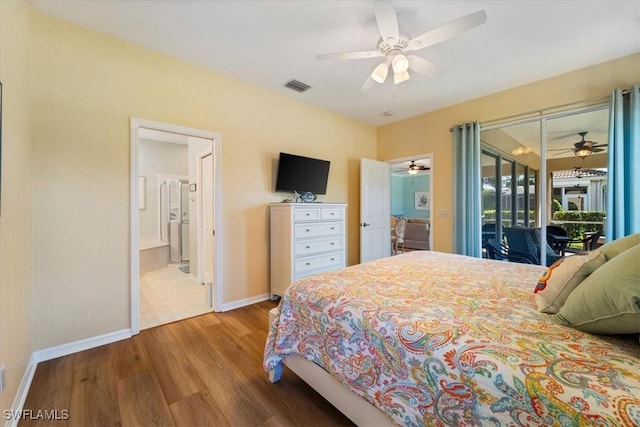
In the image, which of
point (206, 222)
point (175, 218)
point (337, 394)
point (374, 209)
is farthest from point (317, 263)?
point (175, 218)

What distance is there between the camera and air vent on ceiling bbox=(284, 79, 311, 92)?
323 cm

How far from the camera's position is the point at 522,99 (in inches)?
130

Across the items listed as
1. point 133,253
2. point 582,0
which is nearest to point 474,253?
point 582,0

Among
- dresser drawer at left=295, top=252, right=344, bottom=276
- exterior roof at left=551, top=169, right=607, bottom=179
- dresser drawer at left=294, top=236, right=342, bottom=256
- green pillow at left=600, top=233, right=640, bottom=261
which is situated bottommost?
dresser drawer at left=295, top=252, right=344, bottom=276

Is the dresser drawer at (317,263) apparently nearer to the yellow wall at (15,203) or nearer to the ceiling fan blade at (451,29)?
the yellow wall at (15,203)

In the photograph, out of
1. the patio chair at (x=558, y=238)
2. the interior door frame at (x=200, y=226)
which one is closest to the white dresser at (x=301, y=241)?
the interior door frame at (x=200, y=226)

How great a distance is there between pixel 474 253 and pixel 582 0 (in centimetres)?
270

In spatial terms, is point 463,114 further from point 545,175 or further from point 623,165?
point 623,165

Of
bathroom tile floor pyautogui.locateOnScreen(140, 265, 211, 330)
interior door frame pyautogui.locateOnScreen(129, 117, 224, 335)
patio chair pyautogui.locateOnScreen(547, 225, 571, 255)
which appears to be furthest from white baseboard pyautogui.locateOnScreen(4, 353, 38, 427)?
patio chair pyautogui.locateOnScreen(547, 225, 571, 255)

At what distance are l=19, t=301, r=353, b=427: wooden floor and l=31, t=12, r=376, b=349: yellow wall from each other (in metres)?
0.39

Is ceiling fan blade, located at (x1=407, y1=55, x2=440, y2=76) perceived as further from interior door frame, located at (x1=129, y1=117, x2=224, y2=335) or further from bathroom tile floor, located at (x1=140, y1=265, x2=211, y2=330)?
bathroom tile floor, located at (x1=140, y1=265, x2=211, y2=330)

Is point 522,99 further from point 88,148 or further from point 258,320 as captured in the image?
point 88,148

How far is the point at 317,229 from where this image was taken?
343cm

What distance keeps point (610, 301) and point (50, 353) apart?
3.38 meters
